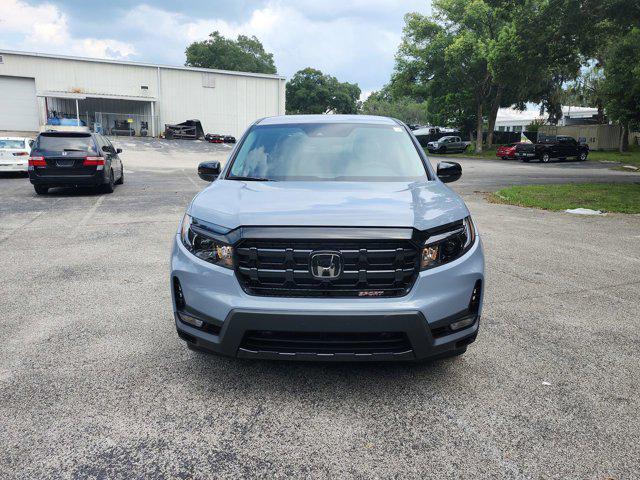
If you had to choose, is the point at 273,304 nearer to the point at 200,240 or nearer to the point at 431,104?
the point at 200,240

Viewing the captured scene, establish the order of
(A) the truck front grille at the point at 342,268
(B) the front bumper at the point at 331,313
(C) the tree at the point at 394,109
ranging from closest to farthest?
(B) the front bumper at the point at 331,313
(A) the truck front grille at the point at 342,268
(C) the tree at the point at 394,109

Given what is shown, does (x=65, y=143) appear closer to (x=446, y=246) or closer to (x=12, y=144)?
(x=12, y=144)

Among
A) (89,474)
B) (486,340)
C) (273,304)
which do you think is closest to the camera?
(89,474)

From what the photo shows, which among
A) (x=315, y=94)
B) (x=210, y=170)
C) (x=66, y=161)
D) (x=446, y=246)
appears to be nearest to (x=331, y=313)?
(x=446, y=246)

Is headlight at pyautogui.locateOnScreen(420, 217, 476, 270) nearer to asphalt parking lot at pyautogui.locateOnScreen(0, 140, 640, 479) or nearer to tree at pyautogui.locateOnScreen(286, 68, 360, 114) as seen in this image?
asphalt parking lot at pyautogui.locateOnScreen(0, 140, 640, 479)

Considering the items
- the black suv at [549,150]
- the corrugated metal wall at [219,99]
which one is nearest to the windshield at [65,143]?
the black suv at [549,150]

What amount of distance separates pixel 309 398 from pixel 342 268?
855mm

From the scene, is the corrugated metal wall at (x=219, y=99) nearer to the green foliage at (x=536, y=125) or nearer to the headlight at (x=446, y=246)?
the green foliage at (x=536, y=125)

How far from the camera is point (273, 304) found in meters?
2.79

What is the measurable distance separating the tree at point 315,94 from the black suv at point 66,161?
7417 centimetres

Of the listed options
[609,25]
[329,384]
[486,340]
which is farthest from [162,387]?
[609,25]

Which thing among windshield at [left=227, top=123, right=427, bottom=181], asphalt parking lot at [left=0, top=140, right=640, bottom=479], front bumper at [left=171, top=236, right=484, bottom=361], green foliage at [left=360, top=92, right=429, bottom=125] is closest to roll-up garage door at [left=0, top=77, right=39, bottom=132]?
asphalt parking lot at [left=0, top=140, right=640, bottom=479]

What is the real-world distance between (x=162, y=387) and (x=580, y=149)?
36014mm

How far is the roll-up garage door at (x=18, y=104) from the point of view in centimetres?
4184
